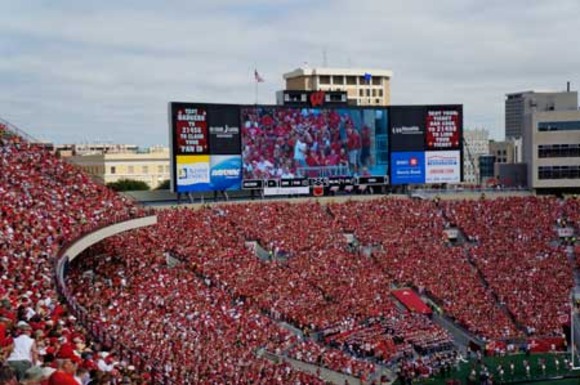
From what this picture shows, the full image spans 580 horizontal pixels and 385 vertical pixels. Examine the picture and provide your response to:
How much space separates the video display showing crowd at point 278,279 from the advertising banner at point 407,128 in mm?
3082

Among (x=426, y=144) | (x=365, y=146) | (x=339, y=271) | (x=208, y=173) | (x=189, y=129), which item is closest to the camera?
(x=339, y=271)

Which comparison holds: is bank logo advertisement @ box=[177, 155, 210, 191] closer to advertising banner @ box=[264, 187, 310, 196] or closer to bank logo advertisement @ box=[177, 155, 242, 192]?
bank logo advertisement @ box=[177, 155, 242, 192]

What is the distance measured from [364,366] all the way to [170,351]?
7.93 meters

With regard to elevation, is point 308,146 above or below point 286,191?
above

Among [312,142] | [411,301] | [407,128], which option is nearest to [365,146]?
[407,128]

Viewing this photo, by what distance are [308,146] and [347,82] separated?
7517cm

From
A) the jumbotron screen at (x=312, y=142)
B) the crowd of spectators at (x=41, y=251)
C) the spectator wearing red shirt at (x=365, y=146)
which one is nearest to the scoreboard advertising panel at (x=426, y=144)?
the jumbotron screen at (x=312, y=142)

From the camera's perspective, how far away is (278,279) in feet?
109

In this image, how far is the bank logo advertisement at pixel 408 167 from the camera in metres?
43.0

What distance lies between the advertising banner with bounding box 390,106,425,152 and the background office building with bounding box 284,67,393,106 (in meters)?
65.4

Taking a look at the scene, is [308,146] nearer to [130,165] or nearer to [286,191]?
[286,191]

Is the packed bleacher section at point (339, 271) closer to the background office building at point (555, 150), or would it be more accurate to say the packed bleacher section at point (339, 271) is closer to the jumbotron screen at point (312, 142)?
the jumbotron screen at point (312, 142)

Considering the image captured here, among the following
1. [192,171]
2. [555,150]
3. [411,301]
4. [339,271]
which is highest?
[555,150]

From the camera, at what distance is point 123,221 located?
2580 centimetres
